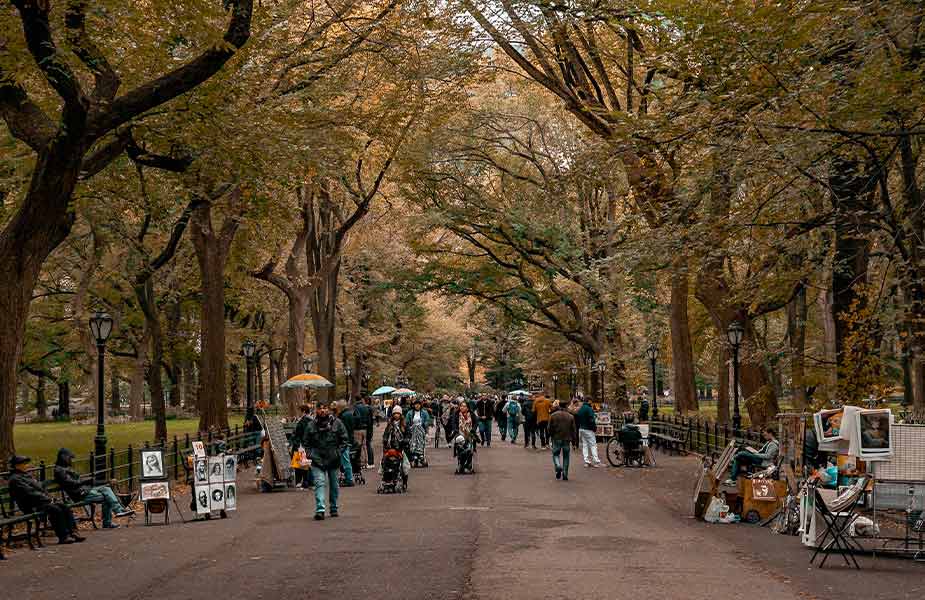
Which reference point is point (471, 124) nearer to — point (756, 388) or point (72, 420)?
point (756, 388)

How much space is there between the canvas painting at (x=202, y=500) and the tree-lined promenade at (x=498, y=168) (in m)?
2.97

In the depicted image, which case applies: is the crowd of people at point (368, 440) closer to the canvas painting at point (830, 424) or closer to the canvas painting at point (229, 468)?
the canvas painting at point (229, 468)

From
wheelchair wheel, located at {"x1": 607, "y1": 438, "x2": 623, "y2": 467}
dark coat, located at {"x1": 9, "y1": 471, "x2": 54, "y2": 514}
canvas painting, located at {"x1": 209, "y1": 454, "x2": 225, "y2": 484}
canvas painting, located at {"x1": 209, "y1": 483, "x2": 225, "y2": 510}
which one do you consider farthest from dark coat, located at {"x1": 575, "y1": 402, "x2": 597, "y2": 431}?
dark coat, located at {"x1": 9, "y1": 471, "x2": 54, "y2": 514}

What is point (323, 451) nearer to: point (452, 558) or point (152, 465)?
point (152, 465)

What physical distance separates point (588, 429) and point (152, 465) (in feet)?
39.9

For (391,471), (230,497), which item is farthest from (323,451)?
(391,471)

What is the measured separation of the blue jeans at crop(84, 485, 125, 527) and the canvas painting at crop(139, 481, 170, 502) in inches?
16.6

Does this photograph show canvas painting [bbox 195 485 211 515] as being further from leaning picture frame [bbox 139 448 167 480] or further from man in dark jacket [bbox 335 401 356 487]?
man in dark jacket [bbox 335 401 356 487]

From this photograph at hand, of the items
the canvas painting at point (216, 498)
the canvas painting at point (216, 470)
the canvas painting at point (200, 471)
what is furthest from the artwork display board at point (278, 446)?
the canvas painting at point (200, 471)

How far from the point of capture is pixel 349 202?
157ft

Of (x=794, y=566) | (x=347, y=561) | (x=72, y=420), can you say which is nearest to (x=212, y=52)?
(x=347, y=561)

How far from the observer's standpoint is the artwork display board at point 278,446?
75.0ft

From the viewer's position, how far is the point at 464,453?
26.3m

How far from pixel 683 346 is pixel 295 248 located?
15864mm
